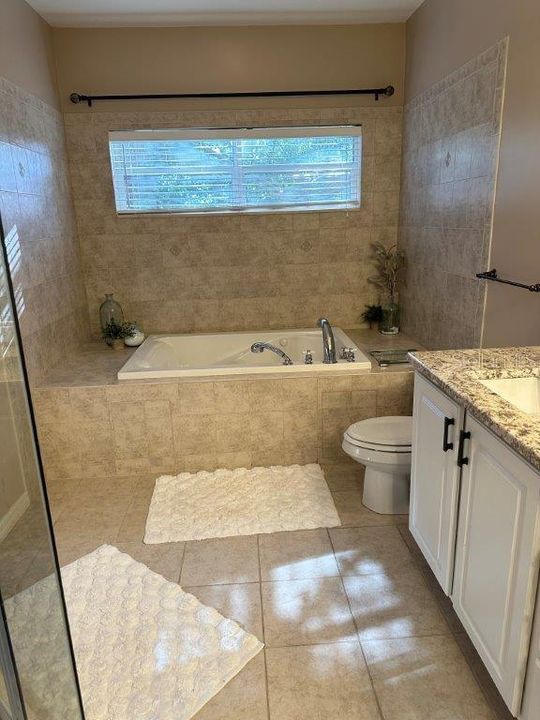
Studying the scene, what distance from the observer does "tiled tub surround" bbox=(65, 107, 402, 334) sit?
141 inches

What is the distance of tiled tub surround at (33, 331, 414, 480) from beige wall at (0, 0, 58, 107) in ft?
5.70

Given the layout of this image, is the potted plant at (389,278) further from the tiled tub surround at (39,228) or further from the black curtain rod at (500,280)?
the tiled tub surround at (39,228)

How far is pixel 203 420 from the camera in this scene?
9.35 feet

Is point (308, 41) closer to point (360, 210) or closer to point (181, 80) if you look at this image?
point (181, 80)

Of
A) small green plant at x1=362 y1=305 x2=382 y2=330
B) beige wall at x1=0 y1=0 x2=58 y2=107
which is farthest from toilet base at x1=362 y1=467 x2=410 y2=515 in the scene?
beige wall at x1=0 y1=0 x2=58 y2=107

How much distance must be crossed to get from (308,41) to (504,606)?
11.6 ft

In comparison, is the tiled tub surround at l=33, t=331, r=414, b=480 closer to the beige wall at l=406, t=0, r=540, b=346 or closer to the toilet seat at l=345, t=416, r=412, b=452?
the toilet seat at l=345, t=416, r=412, b=452

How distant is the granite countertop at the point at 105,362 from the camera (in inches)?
112

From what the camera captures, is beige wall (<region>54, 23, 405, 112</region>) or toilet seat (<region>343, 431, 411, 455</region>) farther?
beige wall (<region>54, 23, 405, 112</region>)

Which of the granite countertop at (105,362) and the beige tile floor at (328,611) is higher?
the granite countertop at (105,362)

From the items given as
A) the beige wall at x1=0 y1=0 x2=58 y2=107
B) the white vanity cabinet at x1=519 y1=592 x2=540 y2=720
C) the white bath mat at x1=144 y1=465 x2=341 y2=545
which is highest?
the beige wall at x1=0 y1=0 x2=58 y2=107

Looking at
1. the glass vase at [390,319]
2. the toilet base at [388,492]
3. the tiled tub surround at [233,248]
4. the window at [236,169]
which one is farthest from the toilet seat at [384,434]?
the window at [236,169]

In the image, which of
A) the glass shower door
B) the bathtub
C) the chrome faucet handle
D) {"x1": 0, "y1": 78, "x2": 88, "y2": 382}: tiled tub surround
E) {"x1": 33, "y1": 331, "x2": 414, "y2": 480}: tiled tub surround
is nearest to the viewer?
the glass shower door

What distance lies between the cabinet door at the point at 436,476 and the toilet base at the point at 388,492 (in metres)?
0.44
